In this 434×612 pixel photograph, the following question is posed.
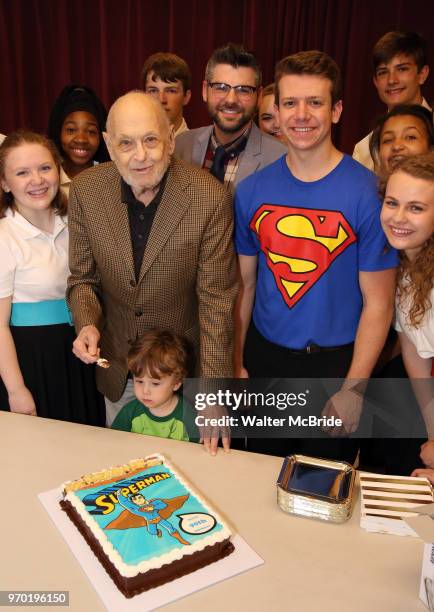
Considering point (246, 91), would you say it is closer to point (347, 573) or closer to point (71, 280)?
point (71, 280)

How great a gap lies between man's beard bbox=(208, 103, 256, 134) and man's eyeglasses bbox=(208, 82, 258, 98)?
0.05 meters

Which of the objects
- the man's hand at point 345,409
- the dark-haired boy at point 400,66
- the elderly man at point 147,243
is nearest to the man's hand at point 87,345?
the elderly man at point 147,243

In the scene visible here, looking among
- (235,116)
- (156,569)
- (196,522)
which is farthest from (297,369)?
(235,116)

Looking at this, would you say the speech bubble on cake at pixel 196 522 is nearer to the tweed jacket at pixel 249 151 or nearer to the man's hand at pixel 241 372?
the man's hand at pixel 241 372

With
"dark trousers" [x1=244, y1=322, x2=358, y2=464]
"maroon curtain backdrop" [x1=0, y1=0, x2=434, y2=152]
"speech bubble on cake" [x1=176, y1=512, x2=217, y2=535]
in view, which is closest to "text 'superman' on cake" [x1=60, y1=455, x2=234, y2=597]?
"speech bubble on cake" [x1=176, y1=512, x2=217, y2=535]

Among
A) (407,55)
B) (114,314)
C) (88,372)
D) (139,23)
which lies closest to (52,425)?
(114,314)

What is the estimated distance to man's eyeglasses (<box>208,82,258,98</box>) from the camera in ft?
7.41

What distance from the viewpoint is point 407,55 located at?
2816 mm

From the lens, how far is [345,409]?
1866 mm

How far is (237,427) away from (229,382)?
1.03 ft

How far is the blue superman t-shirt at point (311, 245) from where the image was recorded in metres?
1.73

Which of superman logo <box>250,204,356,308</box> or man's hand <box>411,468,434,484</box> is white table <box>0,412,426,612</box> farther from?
superman logo <box>250,204,356,308</box>

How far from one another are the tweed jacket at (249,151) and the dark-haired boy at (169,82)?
19.5 inches

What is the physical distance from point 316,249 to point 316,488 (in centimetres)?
75
